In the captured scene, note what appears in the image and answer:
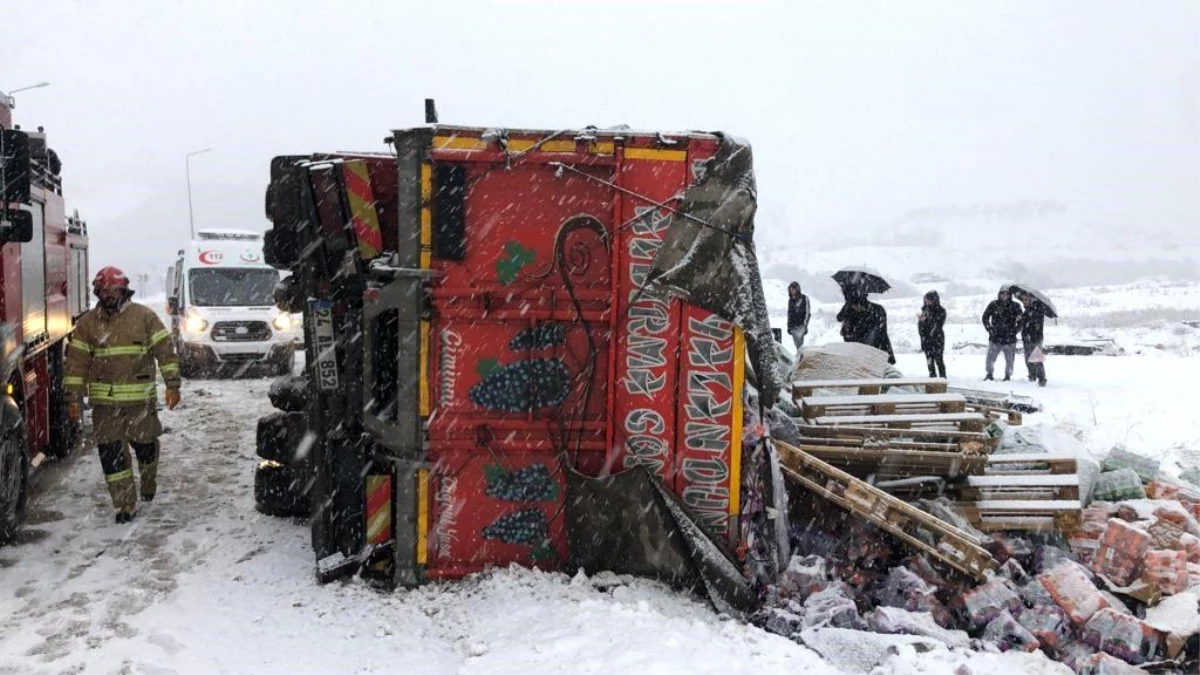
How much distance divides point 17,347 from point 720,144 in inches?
214

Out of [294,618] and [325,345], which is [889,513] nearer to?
[294,618]

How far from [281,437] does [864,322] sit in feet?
26.6

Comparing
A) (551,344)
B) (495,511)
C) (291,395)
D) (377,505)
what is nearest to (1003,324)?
(551,344)

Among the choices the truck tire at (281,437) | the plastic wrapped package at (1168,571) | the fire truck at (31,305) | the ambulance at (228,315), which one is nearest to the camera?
the plastic wrapped package at (1168,571)

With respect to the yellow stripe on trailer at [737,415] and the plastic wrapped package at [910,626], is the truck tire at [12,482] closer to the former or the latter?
the yellow stripe on trailer at [737,415]

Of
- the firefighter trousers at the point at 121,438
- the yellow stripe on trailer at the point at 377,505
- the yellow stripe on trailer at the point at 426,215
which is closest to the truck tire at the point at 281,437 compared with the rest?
the firefighter trousers at the point at 121,438

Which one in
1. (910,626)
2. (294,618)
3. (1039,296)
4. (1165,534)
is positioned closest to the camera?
(910,626)

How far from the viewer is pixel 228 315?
50.9 ft

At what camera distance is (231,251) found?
16250 mm

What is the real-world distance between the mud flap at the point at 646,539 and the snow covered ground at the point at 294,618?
12 centimetres

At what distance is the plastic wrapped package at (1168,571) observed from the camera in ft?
16.9

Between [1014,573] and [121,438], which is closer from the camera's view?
[1014,573]

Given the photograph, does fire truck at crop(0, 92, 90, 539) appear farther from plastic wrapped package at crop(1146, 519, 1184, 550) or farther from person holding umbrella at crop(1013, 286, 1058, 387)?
person holding umbrella at crop(1013, 286, 1058, 387)

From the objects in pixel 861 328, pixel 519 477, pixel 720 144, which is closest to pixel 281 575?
pixel 519 477
